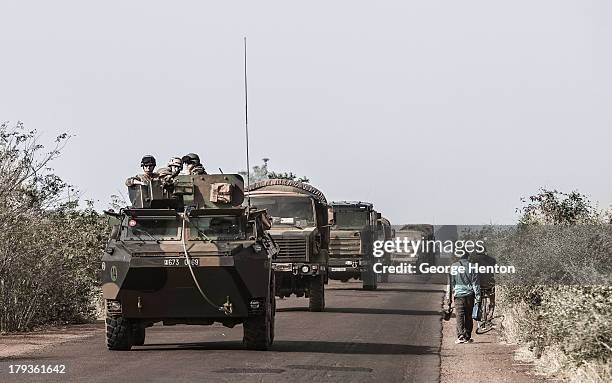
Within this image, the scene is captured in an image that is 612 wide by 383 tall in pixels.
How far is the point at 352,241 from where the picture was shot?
43.5m

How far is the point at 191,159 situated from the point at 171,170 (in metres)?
0.78

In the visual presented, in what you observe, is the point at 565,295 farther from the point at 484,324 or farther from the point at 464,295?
the point at 484,324

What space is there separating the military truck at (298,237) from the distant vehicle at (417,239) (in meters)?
27.8

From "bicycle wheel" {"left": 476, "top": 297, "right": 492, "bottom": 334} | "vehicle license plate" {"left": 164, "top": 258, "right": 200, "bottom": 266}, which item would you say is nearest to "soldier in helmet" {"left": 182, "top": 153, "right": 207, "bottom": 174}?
"vehicle license plate" {"left": 164, "top": 258, "right": 200, "bottom": 266}

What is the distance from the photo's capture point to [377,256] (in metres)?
49.4

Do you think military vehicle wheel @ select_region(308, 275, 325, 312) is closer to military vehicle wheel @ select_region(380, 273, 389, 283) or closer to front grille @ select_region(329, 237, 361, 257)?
front grille @ select_region(329, 237, 361, 257)

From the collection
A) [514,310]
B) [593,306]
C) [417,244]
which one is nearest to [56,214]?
[514,310]

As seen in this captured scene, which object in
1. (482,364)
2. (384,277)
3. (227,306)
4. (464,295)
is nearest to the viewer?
(482,364)

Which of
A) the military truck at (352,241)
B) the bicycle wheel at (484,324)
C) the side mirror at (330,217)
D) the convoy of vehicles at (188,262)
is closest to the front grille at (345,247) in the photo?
the military truck at (352,241)

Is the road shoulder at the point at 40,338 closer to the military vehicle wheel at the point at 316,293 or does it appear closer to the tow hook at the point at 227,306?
the tow hook at the point at 227,306

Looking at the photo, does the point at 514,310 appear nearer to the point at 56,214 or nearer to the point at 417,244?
the point at 56,214

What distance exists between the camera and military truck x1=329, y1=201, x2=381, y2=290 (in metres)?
43.4

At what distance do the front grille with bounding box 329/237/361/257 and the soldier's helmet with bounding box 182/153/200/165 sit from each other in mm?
23008

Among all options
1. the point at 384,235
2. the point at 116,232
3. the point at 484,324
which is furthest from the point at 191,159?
the point at 384,235
